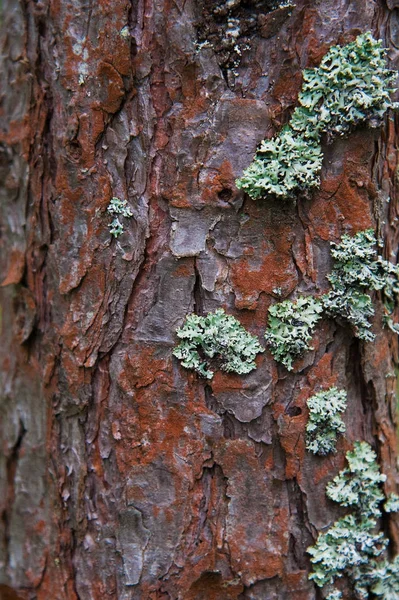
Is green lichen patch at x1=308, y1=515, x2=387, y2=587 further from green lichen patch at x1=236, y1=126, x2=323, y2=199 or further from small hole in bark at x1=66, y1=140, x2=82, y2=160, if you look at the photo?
small hole in bark at x1=66, y1=140, x2=82, y2=160

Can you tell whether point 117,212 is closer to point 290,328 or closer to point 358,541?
point 290,328

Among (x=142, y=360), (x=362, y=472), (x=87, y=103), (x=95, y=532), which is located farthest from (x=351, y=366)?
(x=87, y=103)

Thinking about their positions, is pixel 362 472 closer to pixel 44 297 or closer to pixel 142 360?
pixel 142 360

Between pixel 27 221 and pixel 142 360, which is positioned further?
pixel 27 221

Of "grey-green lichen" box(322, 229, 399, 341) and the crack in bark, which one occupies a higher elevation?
"grey-green lichen" box(322, 229, 399, 341)

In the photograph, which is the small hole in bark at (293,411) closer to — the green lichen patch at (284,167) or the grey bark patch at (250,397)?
the grey bark patch at (250,397)

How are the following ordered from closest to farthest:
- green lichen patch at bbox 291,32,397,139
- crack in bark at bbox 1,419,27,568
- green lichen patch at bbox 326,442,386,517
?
1. green lichen patch at bbox 291,32,397,139
2. green lichen patch at bbox 326,442,386,517
3. crack in bark at bbox 1,419,27,568

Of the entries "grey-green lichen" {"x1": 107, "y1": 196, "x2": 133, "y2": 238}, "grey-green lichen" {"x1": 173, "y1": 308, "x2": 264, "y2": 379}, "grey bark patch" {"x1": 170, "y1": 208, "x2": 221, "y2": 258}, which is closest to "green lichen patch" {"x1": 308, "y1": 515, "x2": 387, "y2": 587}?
"grey-green lichen" {"x1": 173, "y1": 308, "x2": 264, "y2": 379}
